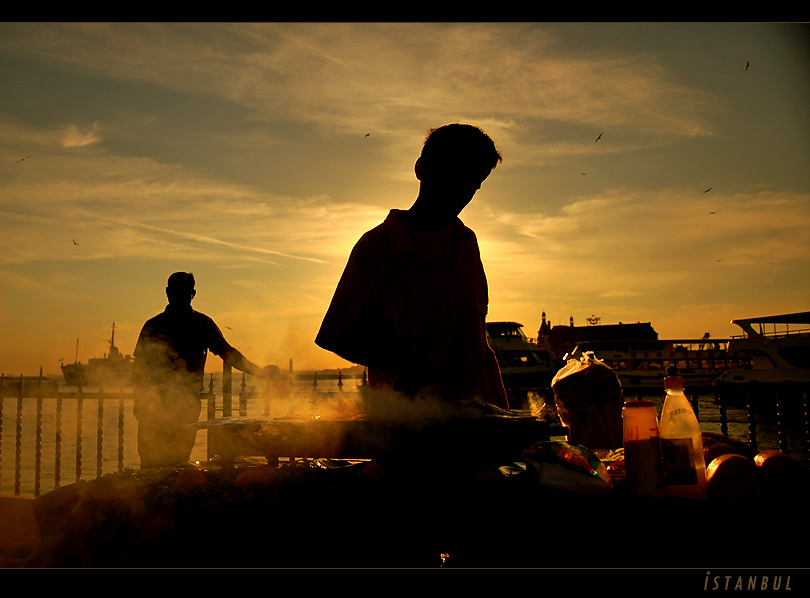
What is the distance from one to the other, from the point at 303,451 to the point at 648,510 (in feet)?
3.82

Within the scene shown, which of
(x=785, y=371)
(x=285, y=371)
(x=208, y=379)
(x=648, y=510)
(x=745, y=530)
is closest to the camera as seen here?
(x=745, y=530)

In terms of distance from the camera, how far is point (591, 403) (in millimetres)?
3621

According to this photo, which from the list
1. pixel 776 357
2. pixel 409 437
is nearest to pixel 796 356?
pixel 776 357

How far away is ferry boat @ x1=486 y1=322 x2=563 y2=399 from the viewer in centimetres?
3519

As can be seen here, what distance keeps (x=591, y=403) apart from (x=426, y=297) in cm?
206

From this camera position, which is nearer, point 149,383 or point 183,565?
point 183,565

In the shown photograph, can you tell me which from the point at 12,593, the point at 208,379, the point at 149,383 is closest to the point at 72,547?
the point at 12,593

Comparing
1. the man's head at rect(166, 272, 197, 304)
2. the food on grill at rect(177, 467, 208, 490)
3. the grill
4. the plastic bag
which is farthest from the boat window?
the food on grill at rect(177, 467, 208, 490)

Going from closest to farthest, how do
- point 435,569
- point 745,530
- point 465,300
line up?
1. point 435,569
2. point 745,530
3. point 465,300

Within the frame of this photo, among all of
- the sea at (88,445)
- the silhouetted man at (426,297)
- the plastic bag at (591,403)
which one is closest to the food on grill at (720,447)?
the sea at (88,445)

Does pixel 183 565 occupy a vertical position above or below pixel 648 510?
below

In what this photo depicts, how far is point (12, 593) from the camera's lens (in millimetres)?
1309
